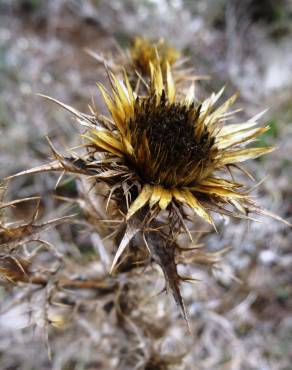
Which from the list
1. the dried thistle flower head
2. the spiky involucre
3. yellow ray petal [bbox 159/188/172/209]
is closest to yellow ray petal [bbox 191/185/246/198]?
the spiky involucre

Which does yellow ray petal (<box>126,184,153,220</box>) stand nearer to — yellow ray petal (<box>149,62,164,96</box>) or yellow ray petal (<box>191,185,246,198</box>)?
yellow ray petal (<box>191,185,246,198</box>)

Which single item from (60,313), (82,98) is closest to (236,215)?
(60,313)

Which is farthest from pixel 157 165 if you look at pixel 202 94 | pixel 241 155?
pixel 202 94

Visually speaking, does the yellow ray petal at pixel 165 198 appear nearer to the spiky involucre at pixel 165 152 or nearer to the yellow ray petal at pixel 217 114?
the spiky involucre at pixel 165 152

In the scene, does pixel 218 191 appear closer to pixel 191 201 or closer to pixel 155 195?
pixel 191 201

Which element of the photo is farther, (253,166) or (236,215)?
(253,166)

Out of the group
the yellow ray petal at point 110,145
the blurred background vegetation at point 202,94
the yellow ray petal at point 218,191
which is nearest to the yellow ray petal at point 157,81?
the yellow ray petal at point 110,145

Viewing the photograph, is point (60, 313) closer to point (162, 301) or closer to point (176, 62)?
point (162, 301)
